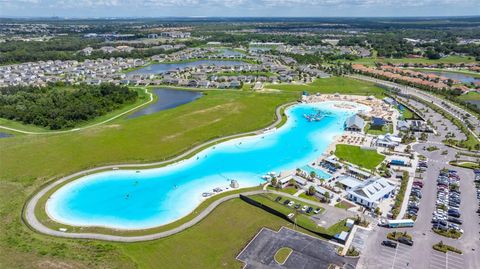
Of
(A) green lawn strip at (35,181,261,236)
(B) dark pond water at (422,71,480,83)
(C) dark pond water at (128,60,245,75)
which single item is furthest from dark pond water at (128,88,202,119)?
(B) dark pond water at (422,71,480,83)

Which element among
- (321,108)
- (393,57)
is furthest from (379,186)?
(393,57)

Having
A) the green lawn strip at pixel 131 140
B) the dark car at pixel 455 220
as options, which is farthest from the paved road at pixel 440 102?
the green lawn strip at pixel 131 140

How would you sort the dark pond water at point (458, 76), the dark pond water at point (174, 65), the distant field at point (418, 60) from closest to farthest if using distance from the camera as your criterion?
the dark pond water at point (458, 76) < the dark pond water at point (174, 65) < the distant field at point (418, 60)

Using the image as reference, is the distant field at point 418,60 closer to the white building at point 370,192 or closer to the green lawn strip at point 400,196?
the green lawn strip at point 400,196

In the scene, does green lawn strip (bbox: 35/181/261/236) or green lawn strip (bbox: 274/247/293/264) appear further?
green lawn strip (bbox: 35/181/261/236)

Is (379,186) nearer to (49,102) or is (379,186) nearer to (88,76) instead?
(49,102)

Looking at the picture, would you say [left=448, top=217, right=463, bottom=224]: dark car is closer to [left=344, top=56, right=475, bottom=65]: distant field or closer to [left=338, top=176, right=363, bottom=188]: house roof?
[left=338, top=176, right=363, bottom=188]: house roof
